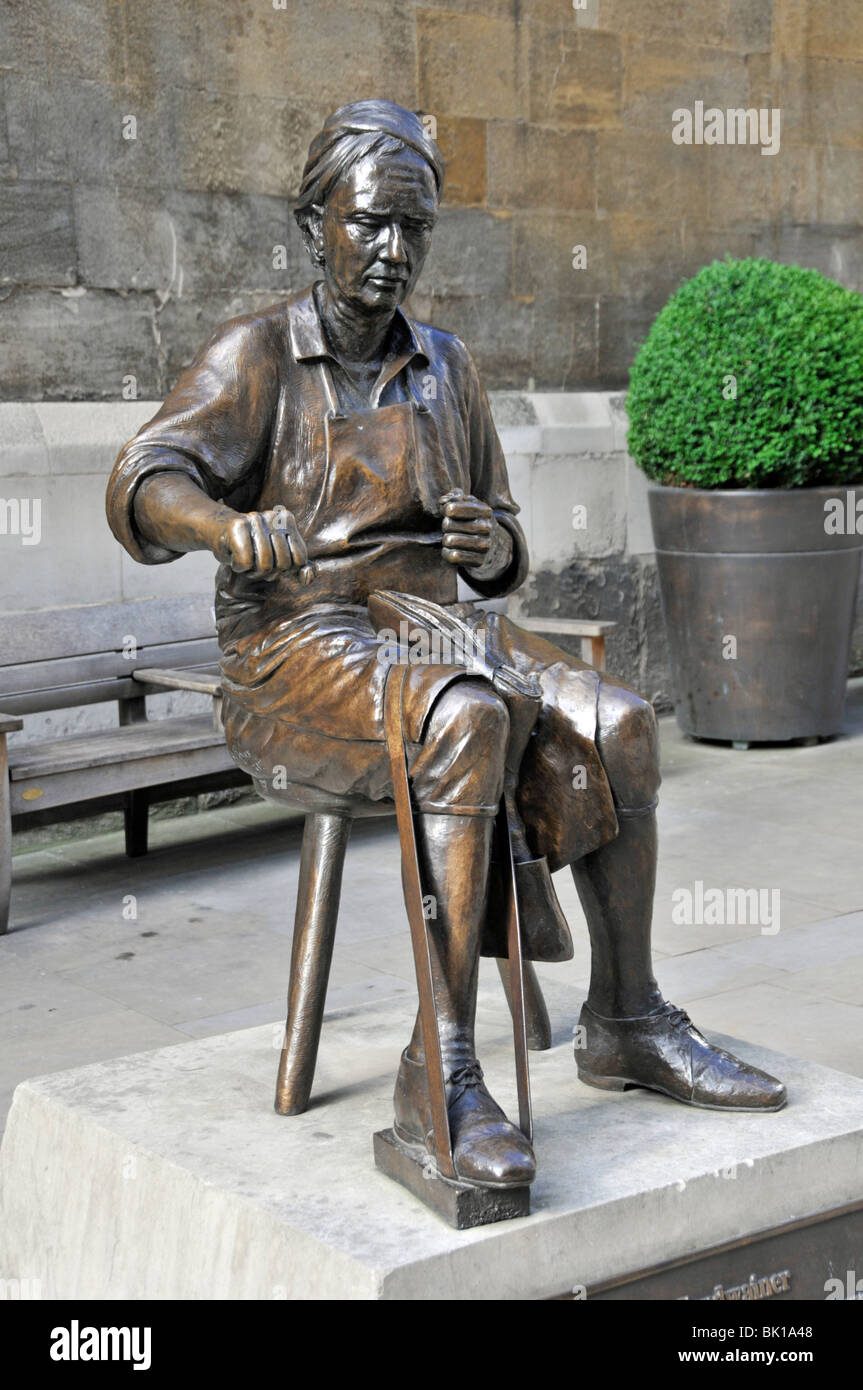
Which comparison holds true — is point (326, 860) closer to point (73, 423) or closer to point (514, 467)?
point (73, 423)

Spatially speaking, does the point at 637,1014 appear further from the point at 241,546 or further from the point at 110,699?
the point at 110,699

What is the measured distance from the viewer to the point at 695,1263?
2.77 meters

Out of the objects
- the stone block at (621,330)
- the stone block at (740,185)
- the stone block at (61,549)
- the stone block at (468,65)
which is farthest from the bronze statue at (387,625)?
the stone block at (740,185)

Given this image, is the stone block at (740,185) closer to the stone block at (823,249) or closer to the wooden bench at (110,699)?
the stone block at (823,249)

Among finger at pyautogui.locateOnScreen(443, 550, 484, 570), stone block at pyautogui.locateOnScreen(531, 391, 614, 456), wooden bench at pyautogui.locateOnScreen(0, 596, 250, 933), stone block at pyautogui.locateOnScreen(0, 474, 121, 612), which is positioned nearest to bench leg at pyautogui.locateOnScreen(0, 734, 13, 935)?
wooden bench at pyautogui.locateOnScreen(0, 596, 250, 933)

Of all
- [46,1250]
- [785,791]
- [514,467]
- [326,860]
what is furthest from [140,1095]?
[514,467]

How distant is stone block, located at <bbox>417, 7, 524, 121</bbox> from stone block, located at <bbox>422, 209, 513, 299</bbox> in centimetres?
41

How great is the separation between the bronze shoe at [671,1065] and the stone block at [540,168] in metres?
4.94

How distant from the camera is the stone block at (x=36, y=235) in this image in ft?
19.5

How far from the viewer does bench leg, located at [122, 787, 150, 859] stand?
19.6ft

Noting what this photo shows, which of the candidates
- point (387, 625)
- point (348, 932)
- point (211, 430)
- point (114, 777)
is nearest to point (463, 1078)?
point (387, 625)

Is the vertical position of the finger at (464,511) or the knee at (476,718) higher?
the finger at (464,511)

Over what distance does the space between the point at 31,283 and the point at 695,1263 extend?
430 centimetres

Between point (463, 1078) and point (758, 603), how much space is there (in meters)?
4.76
